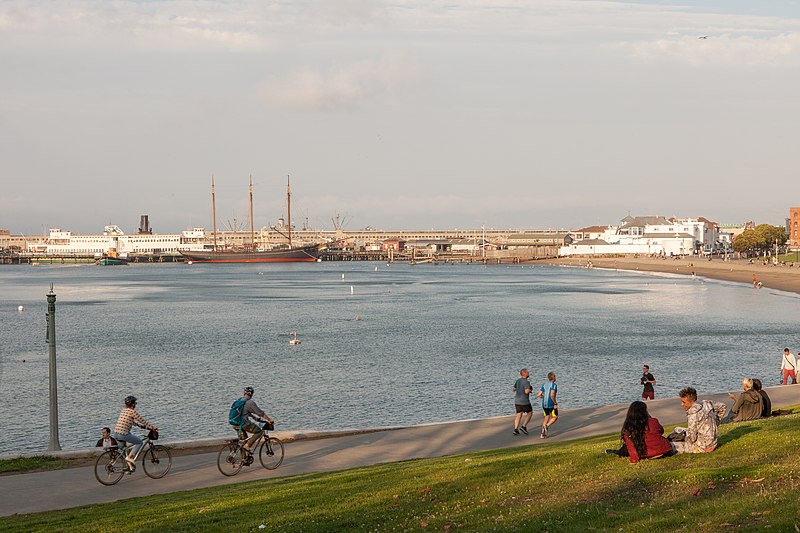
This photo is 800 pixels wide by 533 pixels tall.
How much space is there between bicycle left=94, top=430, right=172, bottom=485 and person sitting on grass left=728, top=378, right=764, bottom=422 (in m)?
11.9

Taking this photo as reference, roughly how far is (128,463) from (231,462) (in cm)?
195

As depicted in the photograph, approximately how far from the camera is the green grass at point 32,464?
59.6ft

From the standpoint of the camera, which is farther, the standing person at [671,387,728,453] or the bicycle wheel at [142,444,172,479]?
the bicycle wheel at [142,444,172,479]

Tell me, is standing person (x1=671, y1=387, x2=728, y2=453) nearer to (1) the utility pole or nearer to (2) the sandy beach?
(1) the utility pole

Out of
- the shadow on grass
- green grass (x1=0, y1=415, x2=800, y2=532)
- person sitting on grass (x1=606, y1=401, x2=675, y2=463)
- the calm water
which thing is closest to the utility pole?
green grass (x1=0, y1=415, x2=800, y2=532)

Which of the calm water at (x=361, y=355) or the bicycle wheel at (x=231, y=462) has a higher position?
the bicycle wheel at (x=231, y=462)

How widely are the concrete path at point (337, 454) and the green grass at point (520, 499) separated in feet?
3.84

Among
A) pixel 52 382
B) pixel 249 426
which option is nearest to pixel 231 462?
pixel 249 426

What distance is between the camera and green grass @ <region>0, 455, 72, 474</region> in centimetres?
→ 1816

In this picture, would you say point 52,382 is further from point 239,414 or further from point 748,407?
point 748,407

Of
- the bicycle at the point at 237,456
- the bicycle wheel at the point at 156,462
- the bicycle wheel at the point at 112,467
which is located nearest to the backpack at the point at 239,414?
the bicycle at the point at 237,456

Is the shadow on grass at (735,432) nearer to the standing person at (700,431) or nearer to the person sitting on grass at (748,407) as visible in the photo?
the standing person at (700,431)

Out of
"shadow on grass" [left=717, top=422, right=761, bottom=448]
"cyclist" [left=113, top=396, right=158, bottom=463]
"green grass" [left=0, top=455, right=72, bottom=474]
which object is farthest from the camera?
"green grass" [left=0, top=455, right=72, bottom=474]

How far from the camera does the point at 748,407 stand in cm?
1873
